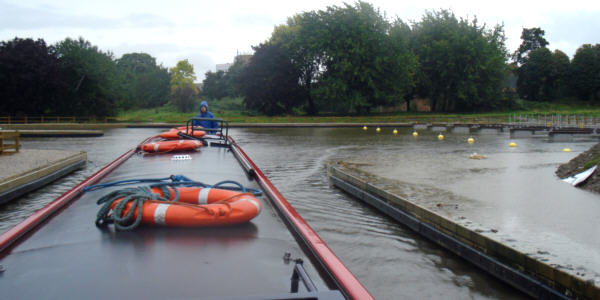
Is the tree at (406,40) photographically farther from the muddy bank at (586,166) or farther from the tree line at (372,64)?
the muddy bank at (586,166)

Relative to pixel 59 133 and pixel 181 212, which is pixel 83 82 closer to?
pixel 59 133

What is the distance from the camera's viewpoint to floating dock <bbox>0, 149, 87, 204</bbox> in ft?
24.5

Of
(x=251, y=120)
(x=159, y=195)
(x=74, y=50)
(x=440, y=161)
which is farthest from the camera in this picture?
(x=74, y=50)

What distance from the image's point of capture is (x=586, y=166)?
26.3 ft

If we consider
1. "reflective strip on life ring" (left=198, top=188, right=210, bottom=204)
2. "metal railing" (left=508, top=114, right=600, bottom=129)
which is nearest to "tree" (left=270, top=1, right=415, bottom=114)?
"metal railing" (left=508, top=114, right=600, bottom=129)

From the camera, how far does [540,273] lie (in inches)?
144

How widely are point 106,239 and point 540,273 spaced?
323 cm

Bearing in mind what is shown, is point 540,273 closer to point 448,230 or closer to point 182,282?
point 448,230

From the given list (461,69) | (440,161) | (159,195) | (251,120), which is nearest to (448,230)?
(159,195)

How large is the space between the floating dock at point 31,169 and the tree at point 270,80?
34.0 meters

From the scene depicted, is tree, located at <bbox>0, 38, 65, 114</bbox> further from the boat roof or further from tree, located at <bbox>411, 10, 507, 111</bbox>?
the boat roof

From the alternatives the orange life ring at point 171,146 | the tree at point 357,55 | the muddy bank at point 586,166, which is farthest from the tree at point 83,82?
the muddy bank at point 586,166

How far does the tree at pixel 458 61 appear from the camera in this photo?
44.1 meters

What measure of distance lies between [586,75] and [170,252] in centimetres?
6550
